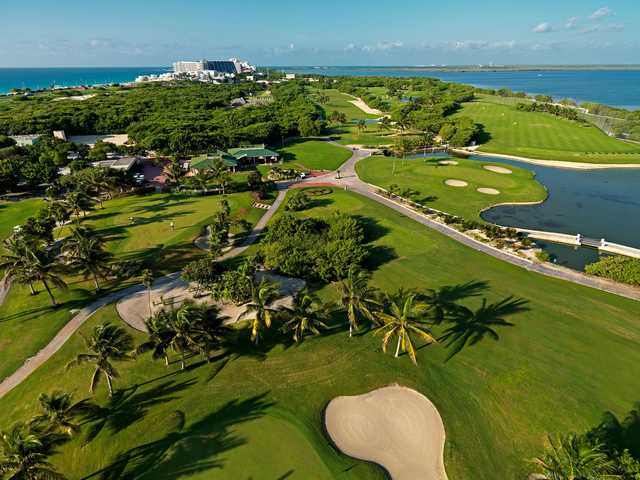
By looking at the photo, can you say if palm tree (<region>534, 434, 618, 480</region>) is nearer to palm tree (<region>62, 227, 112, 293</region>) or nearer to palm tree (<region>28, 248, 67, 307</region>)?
palm tree (<region>62, 227, 112, 293</region>)

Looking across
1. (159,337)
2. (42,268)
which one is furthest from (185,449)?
(42,268)

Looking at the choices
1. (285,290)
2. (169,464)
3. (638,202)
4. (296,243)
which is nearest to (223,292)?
(285,290)

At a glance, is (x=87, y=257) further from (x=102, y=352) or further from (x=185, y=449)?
(x=185, y=449)

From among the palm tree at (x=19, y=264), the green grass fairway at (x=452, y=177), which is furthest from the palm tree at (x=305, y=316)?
the green grass fairway at (x=452, y=177)

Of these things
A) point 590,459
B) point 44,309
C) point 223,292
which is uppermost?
point 590,459

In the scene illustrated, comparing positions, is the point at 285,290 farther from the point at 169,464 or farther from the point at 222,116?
the point at 222,116

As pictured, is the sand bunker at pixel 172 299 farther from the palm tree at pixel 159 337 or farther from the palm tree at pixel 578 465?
the palm tree at pixel 578 465
